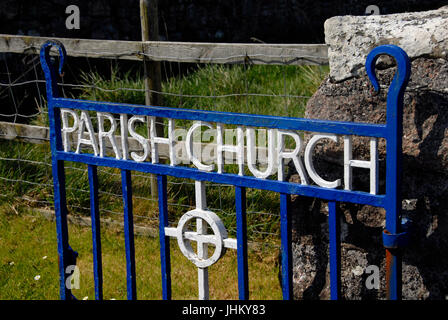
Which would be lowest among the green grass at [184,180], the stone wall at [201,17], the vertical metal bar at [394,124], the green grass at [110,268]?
the green grass at [110,268]

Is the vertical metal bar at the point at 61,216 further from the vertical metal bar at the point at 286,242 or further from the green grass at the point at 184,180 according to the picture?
the green grass at the point at 184,180

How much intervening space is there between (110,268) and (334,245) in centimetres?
202

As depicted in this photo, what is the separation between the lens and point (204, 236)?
2502mm

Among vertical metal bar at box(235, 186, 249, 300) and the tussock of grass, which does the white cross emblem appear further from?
the tussock of grass

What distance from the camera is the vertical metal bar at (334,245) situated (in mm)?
2213

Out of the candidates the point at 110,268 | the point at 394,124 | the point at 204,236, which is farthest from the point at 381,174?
the point at 110,268

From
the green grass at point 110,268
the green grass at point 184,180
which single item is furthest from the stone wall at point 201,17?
the green grass at point 110,268

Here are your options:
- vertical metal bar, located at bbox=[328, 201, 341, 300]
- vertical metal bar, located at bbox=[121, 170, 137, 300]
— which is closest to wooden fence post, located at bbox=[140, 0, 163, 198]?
vertical metal bar, located at bbox=[121, 170, 137, 300]

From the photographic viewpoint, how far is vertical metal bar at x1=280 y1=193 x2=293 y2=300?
2.30 metres

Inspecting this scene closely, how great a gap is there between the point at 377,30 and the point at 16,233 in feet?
9.31

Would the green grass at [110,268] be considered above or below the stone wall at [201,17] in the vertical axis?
below

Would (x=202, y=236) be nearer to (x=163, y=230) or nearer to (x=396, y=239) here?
(x=163, y=230)

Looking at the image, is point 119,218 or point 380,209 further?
point 119,218
